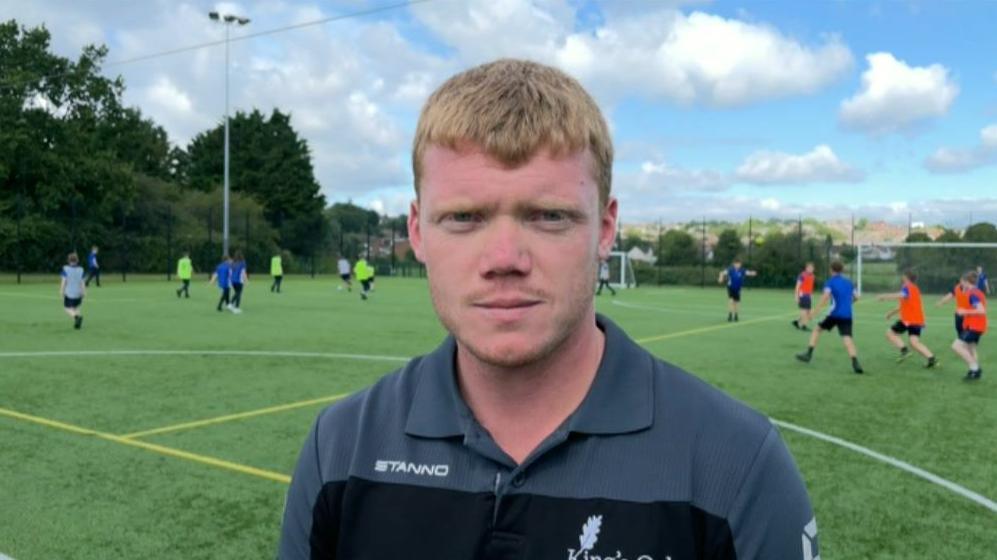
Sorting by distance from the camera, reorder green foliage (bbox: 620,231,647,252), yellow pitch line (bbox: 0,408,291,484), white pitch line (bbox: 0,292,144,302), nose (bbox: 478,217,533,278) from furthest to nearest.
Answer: green foliage (bbox: 620,231,647,252)
white pitch line (bbox: 0,292,144,302)
yellow pitch line (bbox: 0,408,291,484)
nose (bbox: 478,217,533,278)

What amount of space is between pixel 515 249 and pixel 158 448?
7592mm

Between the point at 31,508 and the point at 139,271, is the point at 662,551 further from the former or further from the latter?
the point at 139,271

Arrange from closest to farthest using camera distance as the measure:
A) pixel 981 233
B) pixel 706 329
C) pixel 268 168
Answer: pixel 706 329 → pixel 981 233 → pixel 268 168

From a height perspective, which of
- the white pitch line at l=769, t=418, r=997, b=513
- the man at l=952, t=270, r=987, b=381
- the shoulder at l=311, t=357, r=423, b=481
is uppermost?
the shoulder at l=311, t=357, r=423, b=481

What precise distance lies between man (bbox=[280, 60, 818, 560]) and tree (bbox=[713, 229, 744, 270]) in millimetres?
51698

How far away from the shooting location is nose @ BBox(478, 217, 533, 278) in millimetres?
1742

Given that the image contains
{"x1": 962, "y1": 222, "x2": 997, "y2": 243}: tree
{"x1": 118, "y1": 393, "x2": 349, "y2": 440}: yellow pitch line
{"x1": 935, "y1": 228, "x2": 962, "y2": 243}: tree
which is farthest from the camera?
{"x1": 935, "y1": 228, "x2": 962, "y2": 243}: tree

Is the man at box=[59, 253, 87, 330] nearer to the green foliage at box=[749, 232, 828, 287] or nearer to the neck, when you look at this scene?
the neck

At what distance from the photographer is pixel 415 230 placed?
6.59 feet

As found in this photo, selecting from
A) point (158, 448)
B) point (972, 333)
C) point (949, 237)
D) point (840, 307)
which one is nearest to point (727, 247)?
point (949, 237)

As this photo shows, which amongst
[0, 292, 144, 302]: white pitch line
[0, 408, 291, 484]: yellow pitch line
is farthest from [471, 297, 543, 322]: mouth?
[0, 292, 144, 302]: white pitch line

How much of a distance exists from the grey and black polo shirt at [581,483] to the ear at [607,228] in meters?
0.23

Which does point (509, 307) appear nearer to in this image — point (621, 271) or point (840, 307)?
point (840, 307)

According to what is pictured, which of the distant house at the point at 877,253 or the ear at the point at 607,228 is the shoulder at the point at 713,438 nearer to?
the ear at the point at 607,228
